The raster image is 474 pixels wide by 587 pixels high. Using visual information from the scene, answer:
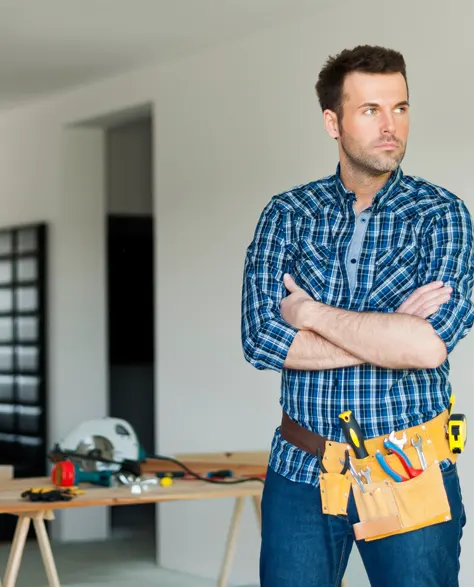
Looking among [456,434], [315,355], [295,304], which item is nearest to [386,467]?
[456,434]

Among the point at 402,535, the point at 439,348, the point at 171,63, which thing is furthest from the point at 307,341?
the point at 171,63

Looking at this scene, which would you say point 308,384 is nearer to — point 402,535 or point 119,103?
point 402,535

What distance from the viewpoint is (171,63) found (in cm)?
611

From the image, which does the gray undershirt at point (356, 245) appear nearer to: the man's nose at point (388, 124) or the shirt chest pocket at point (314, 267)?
the shirt chest pocket at point (314, 267)

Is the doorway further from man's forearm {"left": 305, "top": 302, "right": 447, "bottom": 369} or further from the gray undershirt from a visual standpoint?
man's forearm {"left": 305, "top": 302, "right": 447, "bottom": 369}

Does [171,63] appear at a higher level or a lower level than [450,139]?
higher

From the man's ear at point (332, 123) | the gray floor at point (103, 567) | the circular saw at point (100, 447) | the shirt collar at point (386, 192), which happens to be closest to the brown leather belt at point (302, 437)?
the shirt collar at point (386, 192)

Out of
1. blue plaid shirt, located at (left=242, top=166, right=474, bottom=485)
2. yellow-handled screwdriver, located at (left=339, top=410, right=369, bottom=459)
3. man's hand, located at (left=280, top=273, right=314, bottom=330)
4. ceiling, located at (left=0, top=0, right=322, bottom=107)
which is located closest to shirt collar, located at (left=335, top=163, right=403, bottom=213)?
blue plaid shirt, located at (left=242, top=166, right=474, bottom=485)

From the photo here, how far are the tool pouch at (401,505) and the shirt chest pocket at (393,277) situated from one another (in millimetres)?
354

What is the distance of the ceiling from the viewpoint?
5125mm

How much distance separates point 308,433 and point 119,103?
4.64 meters

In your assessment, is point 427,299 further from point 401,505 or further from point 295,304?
point 401,505

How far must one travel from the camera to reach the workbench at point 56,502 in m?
3.56

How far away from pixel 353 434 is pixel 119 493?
71.9 inches
